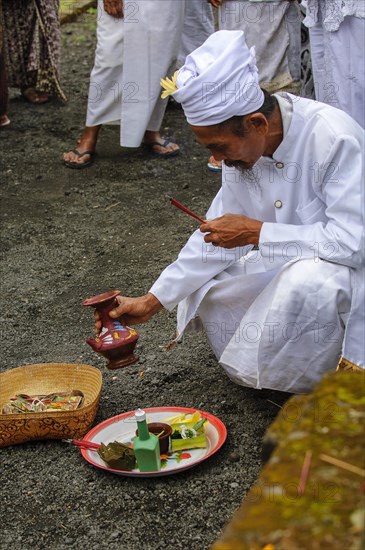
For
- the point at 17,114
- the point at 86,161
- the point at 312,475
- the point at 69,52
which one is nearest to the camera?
the point at 312,475

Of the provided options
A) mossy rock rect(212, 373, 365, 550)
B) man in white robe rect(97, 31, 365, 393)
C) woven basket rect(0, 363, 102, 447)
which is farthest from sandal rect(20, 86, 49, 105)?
mossy rock rect(212, 373, 365, 550)

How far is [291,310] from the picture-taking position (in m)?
3.88

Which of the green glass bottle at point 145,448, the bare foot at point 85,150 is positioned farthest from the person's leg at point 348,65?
the green glass bottle at point 145,448

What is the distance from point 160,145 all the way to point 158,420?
3678 mm

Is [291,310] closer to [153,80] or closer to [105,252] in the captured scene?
[105,252]

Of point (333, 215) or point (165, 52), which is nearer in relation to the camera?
point (333, 215)

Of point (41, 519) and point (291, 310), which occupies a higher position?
point (291, 310)

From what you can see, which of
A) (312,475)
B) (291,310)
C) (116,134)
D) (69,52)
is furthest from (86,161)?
(312,475)

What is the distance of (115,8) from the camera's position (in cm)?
691

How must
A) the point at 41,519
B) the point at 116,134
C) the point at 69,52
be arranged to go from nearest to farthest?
the point at 41,519, the point at 116,134, the point at 69,52

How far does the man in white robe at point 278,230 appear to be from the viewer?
379cm

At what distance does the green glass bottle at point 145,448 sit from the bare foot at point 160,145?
3.97m

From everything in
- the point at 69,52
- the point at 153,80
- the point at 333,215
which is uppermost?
the point at 333,215

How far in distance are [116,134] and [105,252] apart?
2238mm
